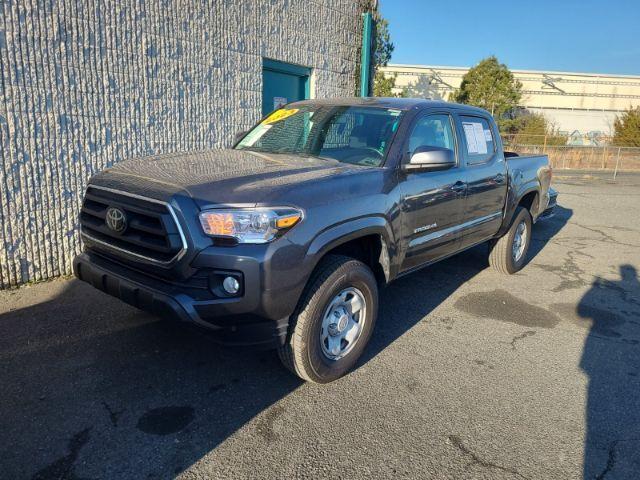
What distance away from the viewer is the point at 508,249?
6.05 meters

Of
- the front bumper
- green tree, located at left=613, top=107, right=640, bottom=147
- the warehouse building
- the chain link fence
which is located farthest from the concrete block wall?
the warehouse building

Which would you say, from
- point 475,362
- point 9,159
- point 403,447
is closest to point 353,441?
point 403,447

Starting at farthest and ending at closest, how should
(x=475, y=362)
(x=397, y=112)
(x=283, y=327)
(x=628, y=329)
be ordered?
(x=628, y=329), (x=397, y=112), (x=475, y=362), (x=283, y=327)

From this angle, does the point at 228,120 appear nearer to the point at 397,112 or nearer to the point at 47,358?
the point at 397,112

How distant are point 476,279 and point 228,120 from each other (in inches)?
154

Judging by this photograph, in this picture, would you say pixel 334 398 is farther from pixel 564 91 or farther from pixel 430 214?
pixel 564 91

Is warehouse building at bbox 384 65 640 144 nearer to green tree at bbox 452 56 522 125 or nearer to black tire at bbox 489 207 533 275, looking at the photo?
green tree at bbox 452 56 522 125

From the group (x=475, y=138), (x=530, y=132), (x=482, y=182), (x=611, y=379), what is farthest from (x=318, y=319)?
(x=530, y=132)

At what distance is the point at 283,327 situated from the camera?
300 centimetres

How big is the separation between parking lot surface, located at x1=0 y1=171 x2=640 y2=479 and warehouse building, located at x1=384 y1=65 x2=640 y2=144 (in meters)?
37.7

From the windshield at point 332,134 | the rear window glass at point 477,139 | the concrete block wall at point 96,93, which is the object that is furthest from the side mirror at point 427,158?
the concrete block wall at point 96,93

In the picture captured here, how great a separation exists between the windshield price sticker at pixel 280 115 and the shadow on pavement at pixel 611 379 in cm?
329

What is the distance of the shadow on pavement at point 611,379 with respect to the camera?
282 centimetres

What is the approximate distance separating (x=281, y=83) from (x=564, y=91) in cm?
4008
